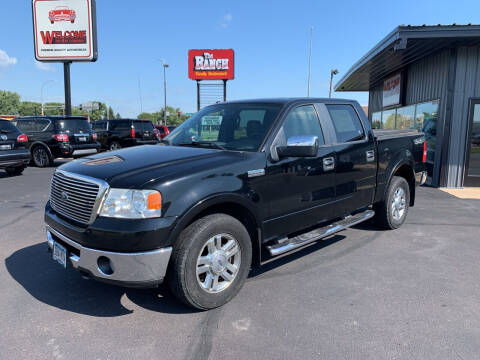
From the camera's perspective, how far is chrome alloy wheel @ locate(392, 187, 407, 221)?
18.4 ft

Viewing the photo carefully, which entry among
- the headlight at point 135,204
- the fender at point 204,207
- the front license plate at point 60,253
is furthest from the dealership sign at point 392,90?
the front license plate at point 60,253

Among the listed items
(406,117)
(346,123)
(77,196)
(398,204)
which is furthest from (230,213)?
(406,117)

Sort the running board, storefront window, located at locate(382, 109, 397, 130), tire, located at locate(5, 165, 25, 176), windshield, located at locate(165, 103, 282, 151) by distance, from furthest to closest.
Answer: storefront window, located at locate(382, 109, 397, 130) < tire, located at locate(5, 165, 25, 176) < windshield, located at locate(165, 103, 282, 151) < the running board

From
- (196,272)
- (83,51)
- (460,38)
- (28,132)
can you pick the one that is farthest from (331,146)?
(83,51)

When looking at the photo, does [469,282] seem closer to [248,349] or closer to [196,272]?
[248,349]

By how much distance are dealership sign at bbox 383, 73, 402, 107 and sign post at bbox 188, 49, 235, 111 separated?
1206 cm

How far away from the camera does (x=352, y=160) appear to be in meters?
4.53

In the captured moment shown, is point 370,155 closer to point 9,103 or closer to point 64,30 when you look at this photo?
point 64,30

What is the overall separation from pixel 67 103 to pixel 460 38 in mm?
16851

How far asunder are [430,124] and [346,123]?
6.86 metres

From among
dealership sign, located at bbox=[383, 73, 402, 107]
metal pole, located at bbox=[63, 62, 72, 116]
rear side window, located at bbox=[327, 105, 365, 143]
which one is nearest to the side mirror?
rear side window, located at bbox=[327, 105, 365, 143]

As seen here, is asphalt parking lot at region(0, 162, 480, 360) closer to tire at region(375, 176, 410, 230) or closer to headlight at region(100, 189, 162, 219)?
tire at region(375, 176, 410, 230)

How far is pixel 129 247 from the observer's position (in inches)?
106

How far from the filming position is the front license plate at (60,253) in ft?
10.1
